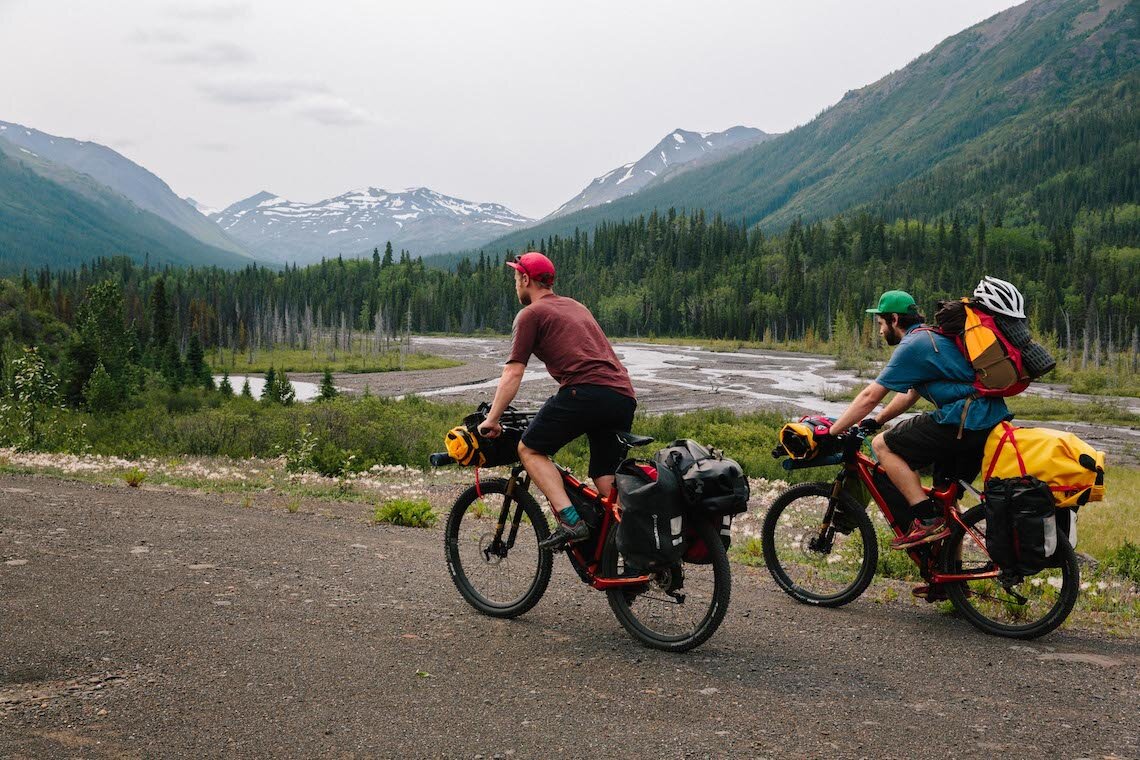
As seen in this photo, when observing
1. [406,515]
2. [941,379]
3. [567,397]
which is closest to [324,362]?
[406,515]

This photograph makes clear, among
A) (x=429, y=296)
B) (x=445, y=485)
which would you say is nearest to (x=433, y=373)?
(x=445, y=485)

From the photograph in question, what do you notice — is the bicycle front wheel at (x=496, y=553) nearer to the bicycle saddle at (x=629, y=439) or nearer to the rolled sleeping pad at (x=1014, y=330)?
the bicycle saddle at (x=629, y=439)

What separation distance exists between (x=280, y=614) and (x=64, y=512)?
206 inches

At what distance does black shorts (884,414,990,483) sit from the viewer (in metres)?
6.86

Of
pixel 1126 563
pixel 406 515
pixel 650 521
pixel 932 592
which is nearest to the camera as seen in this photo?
pixel 650 521

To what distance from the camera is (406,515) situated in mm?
11867

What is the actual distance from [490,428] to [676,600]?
182 centimetres

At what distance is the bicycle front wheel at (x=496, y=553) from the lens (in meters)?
7.03

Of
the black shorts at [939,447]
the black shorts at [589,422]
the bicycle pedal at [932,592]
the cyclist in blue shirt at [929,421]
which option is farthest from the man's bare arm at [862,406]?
the black shorts at [589,422]

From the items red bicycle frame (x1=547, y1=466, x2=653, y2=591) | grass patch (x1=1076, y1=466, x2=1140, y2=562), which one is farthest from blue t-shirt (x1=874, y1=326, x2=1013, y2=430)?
grass patch (x1=1076, y1=466, x2=1140, y2=562)

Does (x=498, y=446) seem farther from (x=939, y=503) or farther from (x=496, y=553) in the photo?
(x=939, y=503)

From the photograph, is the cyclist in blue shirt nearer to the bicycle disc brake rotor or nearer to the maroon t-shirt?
the maroon t-shirt

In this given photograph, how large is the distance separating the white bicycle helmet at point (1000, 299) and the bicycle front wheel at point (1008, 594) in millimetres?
1478

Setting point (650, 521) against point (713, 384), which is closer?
point (650, 521)
